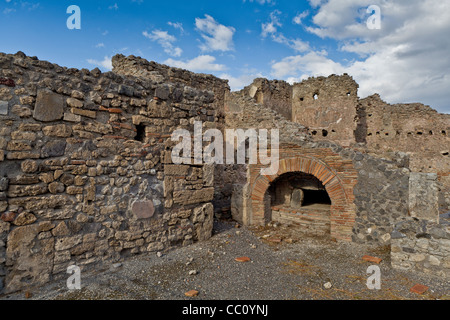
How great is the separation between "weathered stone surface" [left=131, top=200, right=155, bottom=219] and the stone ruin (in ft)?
0.05

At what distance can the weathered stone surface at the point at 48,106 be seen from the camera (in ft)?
10.1

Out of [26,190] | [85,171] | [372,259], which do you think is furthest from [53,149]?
[372,259]

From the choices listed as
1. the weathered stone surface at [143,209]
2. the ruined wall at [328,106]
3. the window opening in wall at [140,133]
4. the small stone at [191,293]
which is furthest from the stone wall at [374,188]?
the ruined wall at [328,106]

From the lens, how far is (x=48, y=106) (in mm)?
3168

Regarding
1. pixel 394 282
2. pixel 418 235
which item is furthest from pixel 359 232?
pixel 394 282

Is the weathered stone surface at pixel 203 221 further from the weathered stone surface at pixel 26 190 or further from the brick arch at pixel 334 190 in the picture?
the weathered stone surface at pixel 26 190

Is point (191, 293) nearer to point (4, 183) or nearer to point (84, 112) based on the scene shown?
point (4, 183)

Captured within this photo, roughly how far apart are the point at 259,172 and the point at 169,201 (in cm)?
276

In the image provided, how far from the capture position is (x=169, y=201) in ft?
14.2

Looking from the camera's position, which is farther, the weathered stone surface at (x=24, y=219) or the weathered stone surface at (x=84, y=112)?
the weathered stone surface at (x=84, y=112)

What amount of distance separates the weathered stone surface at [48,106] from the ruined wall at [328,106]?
1179 cm

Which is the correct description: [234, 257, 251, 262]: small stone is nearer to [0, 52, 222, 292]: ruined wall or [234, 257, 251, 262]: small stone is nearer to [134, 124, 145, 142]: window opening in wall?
[0, 52, 222, 292]: ruined wall

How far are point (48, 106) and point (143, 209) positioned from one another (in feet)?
6.39

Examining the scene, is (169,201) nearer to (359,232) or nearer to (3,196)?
(3,196)
